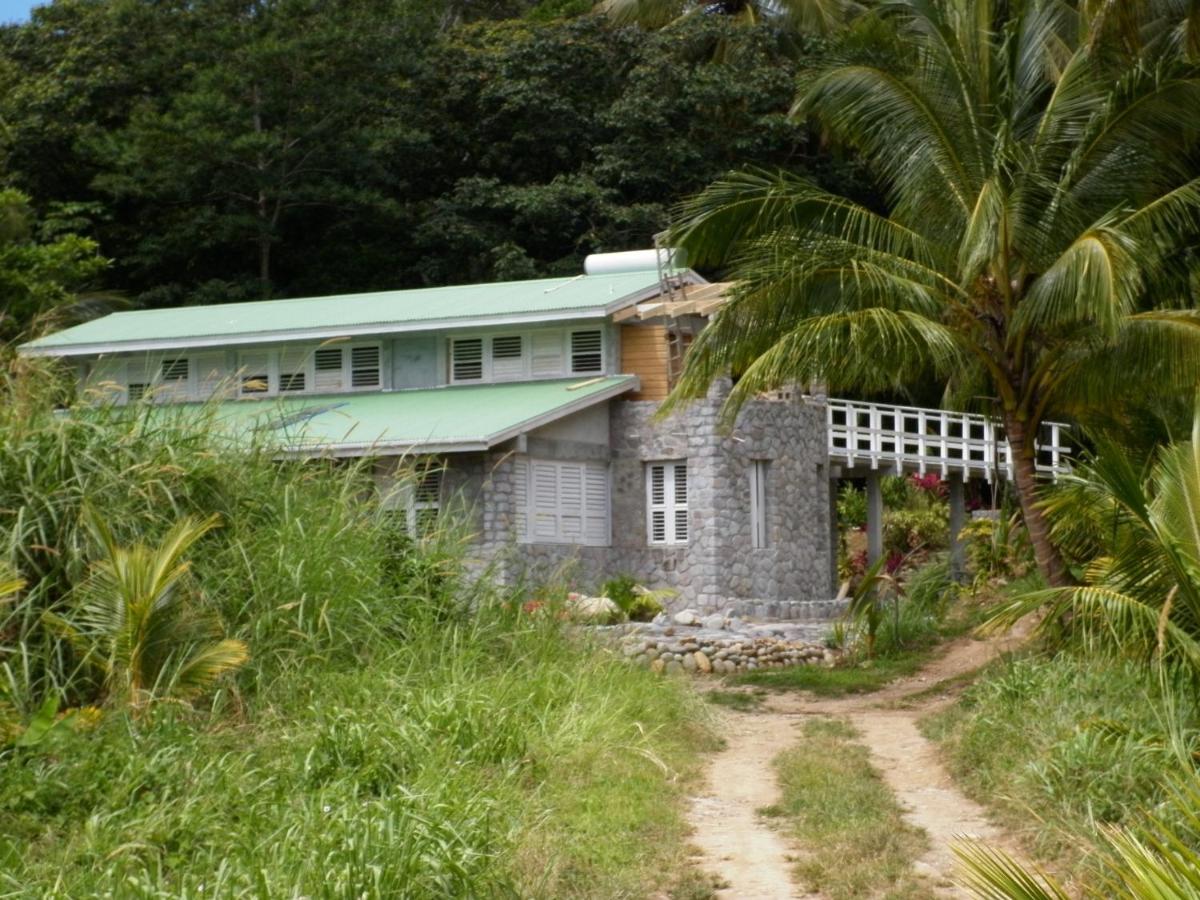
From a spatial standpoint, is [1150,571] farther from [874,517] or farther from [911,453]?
[874,517]

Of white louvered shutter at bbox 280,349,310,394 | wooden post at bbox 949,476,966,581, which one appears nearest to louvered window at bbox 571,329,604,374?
white louvered shutter at bbox 280,349,310,394

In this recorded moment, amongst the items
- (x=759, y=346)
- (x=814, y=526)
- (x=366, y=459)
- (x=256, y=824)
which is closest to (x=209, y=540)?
(x=366, y=459)

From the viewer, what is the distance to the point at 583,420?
24031 mm

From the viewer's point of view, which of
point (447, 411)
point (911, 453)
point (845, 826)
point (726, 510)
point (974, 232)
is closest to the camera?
point (845, 826)

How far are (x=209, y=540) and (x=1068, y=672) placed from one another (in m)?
6.33

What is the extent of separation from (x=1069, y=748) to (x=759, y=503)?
612 inches

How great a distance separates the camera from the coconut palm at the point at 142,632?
31.6ft

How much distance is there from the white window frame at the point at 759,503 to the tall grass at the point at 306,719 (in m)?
11.7

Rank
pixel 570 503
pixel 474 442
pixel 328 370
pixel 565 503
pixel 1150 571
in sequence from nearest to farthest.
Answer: pixel 1150 571 → pixel 474 442 → pixel 565 503 → pixel 570 503 → pixel 328 370

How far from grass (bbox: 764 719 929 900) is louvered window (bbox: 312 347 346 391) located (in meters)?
15.6

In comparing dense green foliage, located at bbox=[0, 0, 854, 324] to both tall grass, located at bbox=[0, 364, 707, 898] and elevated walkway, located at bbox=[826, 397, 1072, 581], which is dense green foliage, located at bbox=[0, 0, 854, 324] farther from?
tall grass, located at bbox=[0, 364, 707, 898]

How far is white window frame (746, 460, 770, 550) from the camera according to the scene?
2467 cm

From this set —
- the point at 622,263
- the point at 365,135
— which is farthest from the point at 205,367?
the point at 365,135

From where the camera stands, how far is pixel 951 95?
49.0ft
